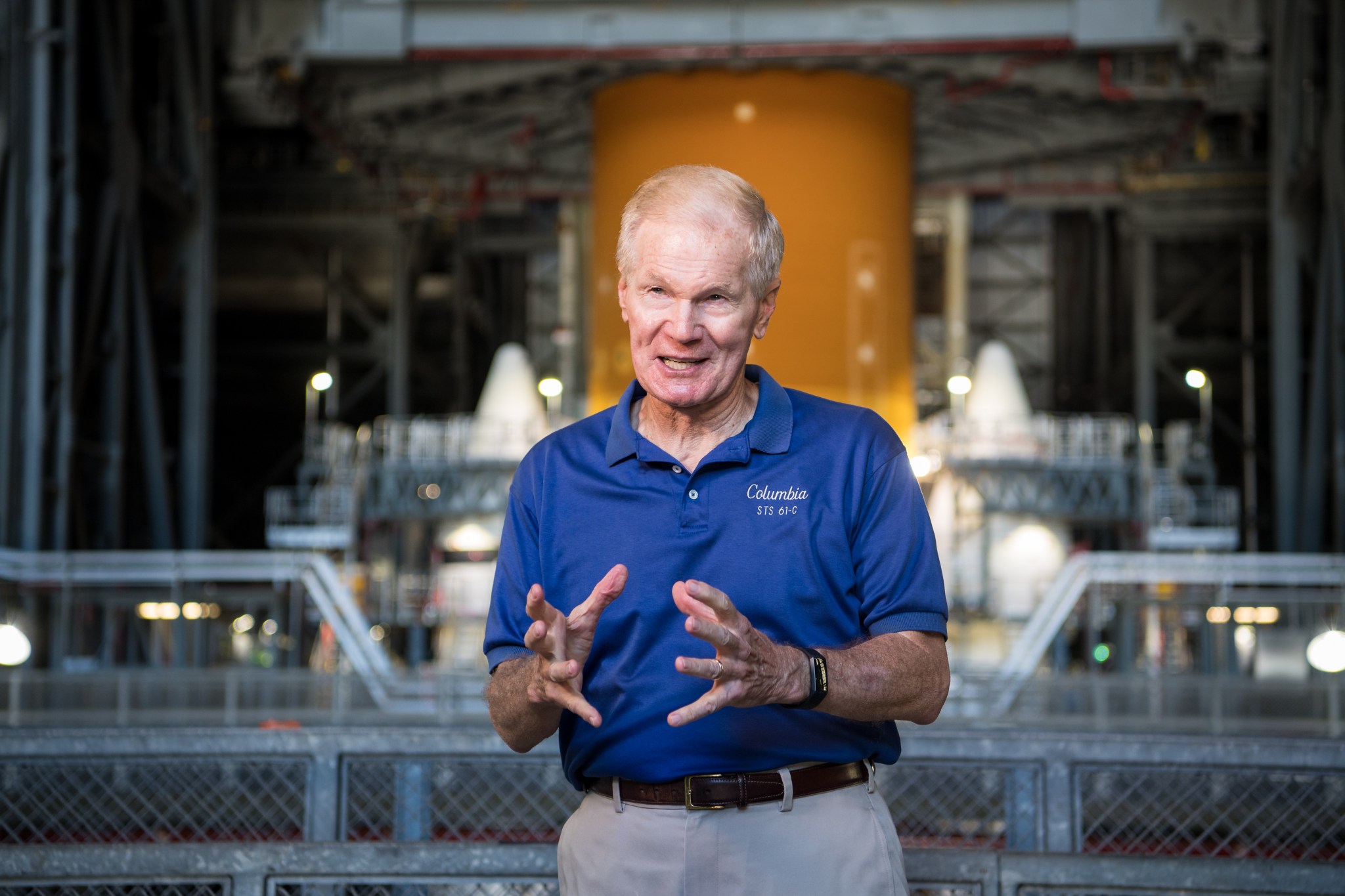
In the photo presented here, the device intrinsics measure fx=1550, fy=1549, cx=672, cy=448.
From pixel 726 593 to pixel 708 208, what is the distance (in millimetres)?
866

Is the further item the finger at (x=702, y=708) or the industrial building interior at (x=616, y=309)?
the industrial building interior at (x=616, y=309)

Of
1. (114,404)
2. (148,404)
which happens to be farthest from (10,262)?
(148,404)

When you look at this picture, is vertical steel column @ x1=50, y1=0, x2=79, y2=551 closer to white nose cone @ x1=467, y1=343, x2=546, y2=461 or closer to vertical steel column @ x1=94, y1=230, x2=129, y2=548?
vertical steel column @ x1=94, y1=230, x2=129, y2=548

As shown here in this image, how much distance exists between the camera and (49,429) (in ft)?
82.9

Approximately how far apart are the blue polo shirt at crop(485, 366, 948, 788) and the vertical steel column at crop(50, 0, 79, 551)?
23554 mm

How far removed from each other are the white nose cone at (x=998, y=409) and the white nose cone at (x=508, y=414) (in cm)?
1099

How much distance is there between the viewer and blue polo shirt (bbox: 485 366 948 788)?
11.4 feet

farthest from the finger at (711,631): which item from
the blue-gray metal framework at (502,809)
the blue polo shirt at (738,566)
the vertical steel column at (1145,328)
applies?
the vertical steel column at (1145,328)

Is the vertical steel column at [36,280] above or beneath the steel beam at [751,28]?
beneath

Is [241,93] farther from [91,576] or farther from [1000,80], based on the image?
[1000,80]

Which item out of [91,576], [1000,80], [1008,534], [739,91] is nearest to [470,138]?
[739,91]

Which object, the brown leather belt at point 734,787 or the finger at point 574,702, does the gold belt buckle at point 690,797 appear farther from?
the finger at point 574,702

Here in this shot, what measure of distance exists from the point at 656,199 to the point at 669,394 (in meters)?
0.45

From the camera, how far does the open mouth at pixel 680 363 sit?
357 centimetres
